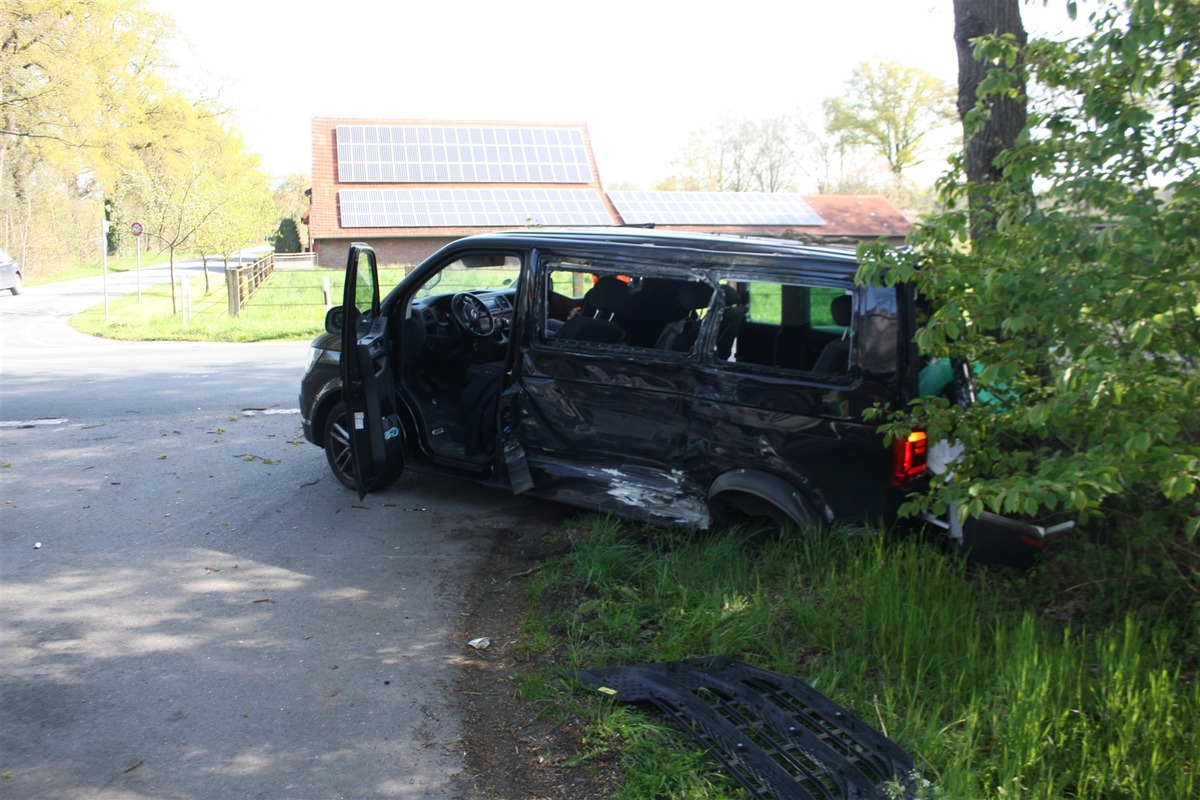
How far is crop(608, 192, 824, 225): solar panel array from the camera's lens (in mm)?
39875

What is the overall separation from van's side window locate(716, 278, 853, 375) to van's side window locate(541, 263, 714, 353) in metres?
0.17

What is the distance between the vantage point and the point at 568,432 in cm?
603

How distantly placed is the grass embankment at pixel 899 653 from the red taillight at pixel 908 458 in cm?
33

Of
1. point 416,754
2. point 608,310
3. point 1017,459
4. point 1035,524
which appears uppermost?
point 608,310

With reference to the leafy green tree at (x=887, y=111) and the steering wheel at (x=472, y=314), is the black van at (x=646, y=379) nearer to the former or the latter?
the steering wheel at (x=472, y=314)

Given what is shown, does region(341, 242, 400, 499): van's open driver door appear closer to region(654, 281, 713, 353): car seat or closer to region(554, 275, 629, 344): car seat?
region(554, 275, 629, 344): car seat

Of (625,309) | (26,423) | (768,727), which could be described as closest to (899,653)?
(768,727)

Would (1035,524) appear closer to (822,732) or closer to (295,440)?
(822,732)

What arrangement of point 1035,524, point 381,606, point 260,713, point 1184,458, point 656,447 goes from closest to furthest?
point 1184,458, point 260,713, point 1035,524, point 381,606, point 656,447

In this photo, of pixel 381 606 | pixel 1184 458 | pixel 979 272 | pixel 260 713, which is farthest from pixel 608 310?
pixel 1184 458

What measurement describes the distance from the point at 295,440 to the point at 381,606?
418 cm

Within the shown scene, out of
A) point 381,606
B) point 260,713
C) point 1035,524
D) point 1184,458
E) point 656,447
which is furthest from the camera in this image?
point 656,447

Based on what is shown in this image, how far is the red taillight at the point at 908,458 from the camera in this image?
4.80 m

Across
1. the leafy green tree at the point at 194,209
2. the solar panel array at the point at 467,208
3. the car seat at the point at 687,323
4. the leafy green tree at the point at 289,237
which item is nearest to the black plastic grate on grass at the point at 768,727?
the car seat at the point at 687,323
